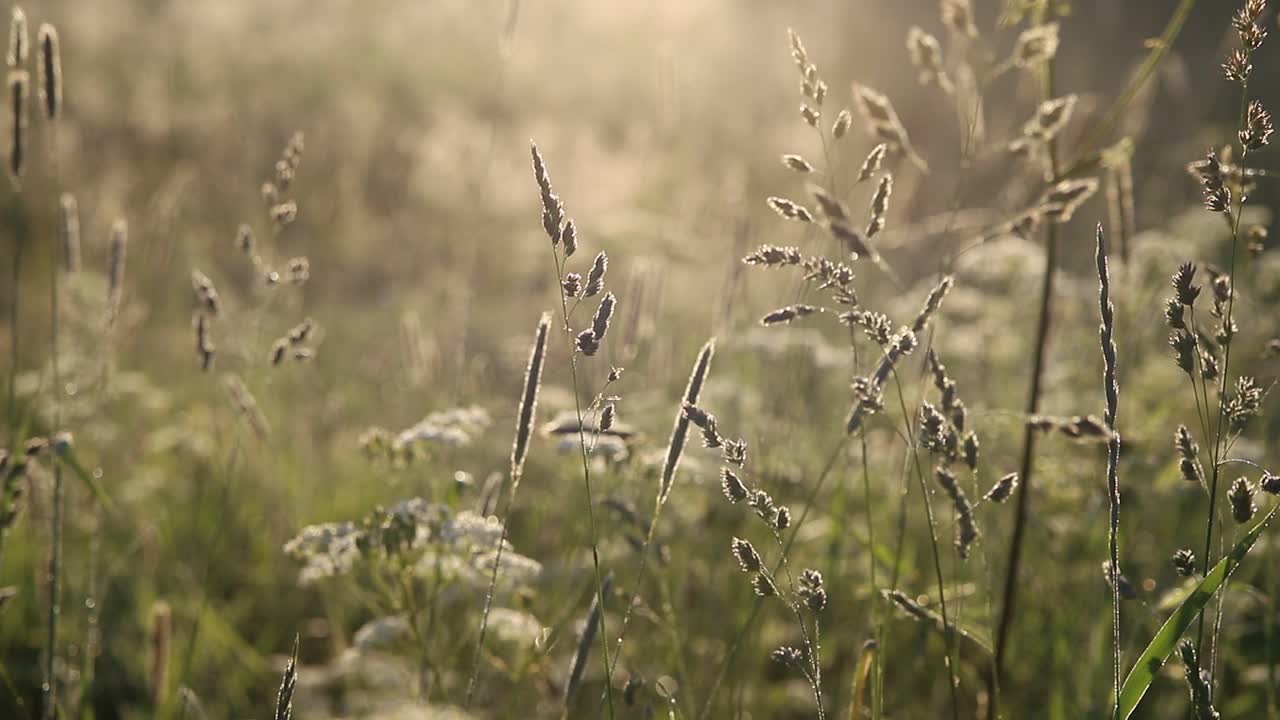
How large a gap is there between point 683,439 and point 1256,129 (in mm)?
828

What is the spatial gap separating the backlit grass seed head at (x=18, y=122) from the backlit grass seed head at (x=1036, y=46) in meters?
1.77

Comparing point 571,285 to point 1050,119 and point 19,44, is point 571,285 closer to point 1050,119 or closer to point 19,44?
point 1050,119

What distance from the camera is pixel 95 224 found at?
24.0 ft

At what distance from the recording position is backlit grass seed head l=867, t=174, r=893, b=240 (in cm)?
157

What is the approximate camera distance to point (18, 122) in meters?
2.00

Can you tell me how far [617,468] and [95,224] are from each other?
245 inches

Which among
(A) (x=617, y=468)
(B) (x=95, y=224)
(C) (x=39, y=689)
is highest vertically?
(B) (x=95, y=224)

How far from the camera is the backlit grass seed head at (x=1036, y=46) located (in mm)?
1802

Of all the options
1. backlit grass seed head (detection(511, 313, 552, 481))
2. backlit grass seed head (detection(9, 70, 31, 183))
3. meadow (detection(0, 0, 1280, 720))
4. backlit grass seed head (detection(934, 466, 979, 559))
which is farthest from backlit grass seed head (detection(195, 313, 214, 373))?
backlit grass seed head (detection(934, 466, 979, 559))

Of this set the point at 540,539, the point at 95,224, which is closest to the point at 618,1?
the point at 95,224

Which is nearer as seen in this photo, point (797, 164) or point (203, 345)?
point (797, 164)

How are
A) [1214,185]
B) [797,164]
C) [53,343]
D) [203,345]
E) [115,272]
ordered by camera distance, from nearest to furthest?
[1214,185] < [797,164] < [53,343] < [203,345] < [115,272]

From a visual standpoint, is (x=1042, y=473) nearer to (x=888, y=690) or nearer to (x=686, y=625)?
(x=888, y=690)

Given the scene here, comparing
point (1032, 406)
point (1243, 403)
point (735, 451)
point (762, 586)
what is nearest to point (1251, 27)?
point (1243, 403)
